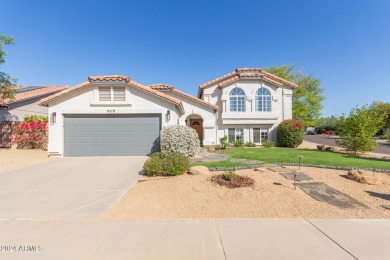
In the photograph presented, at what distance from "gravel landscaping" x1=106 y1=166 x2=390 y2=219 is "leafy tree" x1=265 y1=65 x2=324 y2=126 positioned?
22.2 metres

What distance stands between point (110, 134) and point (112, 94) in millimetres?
2566

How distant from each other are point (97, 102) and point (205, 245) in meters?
11.1

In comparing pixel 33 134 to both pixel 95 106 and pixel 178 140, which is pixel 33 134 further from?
pixel 178 140

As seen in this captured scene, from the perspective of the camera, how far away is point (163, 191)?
Result: 5227mm

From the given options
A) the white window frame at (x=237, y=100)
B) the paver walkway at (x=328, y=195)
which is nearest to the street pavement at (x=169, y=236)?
the paver walkway at (x=328, y=195)

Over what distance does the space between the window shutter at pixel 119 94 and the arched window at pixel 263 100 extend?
38.3 feet

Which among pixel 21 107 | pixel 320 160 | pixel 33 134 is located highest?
pixel 21 107

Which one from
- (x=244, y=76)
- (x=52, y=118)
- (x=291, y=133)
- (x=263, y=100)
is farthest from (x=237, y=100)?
(x=52, y=118)

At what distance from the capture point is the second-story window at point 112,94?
11.4 m

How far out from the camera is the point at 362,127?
1149 cm

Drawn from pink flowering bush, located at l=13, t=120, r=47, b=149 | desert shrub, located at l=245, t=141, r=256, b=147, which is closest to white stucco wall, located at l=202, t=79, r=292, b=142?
desert shrub, located at l=245, t=141, r=256, b=147

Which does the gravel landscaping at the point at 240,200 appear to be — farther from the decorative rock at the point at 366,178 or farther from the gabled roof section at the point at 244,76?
the gabled roof section at the point at 244,76

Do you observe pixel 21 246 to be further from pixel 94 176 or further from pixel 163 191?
pixel 94 176

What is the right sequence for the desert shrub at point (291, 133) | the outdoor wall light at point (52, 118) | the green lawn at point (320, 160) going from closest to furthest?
the green lawn at point (320, 160)
the outdoor wall light at point (52, 118)
the desert shrub at point (291, 133)
